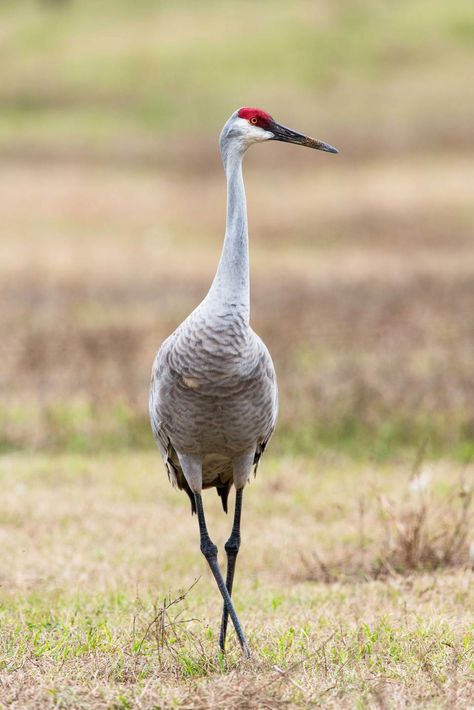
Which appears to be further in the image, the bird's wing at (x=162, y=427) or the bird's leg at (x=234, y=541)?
the bird's leg at (x=234, y=541)

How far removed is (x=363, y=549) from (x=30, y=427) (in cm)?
349

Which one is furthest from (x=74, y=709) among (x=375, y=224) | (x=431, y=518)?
(x=375, y=224)

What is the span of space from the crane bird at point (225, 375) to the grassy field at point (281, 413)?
640 millimetres

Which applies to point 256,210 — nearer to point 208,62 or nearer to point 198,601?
point 208,62

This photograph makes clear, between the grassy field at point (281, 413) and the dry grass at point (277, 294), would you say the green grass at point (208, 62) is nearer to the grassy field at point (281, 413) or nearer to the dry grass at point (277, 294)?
the grassy field at point (281, 413)

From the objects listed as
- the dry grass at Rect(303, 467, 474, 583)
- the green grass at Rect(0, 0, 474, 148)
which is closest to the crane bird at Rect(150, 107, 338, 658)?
the dry grass at Rect(303, 467, 474, 583)

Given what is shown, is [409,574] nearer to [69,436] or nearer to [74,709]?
[74,709]

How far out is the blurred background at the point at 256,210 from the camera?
9.10 meters

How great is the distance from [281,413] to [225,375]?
456 cm

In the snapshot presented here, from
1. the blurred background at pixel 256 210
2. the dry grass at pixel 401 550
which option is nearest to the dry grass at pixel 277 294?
the blurred background at pixel 256 210

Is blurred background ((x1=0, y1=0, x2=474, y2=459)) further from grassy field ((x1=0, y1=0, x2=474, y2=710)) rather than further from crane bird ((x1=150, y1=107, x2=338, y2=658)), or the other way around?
crane bird ((x1=150, y1=107, x2=338, y2=658))

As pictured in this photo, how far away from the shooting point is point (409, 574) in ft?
19.1

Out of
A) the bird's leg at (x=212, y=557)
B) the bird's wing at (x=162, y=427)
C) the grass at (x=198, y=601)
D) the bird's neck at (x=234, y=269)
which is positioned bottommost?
the grass at (x=198, y=601)

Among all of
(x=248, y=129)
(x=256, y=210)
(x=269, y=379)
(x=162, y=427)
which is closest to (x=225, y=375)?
(x=269, y=379)
